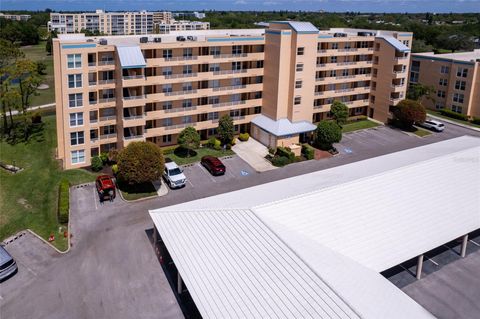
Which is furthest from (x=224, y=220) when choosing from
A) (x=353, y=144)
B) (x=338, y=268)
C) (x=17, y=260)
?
(x=353, y=144)

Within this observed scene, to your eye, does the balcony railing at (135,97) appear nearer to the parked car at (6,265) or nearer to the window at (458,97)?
the parked car at (6,265)

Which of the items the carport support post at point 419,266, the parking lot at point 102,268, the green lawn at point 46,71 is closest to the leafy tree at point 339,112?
the parking lot at point 102,268

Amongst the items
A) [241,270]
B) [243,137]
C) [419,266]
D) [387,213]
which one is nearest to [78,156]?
[243,137]

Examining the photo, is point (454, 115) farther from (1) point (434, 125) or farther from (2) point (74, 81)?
(2) point (74, 81)

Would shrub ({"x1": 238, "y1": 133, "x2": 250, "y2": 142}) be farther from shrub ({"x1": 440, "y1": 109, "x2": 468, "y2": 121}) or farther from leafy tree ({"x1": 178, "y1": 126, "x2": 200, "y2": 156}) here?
shrub ({"x1": 440, "y1": 109, "x2": 468, "y2": 121})

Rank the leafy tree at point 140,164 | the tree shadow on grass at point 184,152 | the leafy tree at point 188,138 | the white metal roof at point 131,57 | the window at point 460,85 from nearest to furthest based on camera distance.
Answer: the leafy tree at point 140,164 < the white metal roof at point 131,57 < the leafy tree at point 188,138 < the tree shadow on grass at point 184,152 < the window at point 460,85
